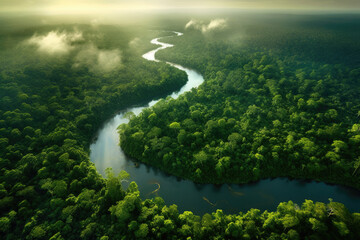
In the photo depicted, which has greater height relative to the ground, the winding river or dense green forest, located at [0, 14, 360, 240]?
dense green forest, located at [0, 14, 360, 240]

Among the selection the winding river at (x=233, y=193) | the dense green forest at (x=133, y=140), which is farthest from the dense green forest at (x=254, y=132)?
the winding river at (x=233, y=193)

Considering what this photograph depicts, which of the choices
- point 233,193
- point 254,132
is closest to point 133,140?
point 233,193

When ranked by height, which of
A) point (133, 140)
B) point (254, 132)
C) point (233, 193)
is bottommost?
point (233, 193)

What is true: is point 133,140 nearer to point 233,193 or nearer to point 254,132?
point 233,193

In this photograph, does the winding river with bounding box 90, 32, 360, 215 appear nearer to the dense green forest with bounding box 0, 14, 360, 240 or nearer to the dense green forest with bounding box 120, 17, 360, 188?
the dense green forest with bounding box 120, 17, 360, 188

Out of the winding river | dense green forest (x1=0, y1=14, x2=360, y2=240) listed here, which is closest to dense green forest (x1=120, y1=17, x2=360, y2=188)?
dense green forest (x1=0, y1=14, x2=360, y2=240)

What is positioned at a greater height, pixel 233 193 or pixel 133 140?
pixel 133 140

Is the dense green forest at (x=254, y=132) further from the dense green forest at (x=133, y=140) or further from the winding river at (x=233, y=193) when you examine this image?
the winding river at (x=233, y=193)

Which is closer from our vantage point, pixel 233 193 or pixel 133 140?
pixel 233 193

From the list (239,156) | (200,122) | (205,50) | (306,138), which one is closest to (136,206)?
(239,156)
